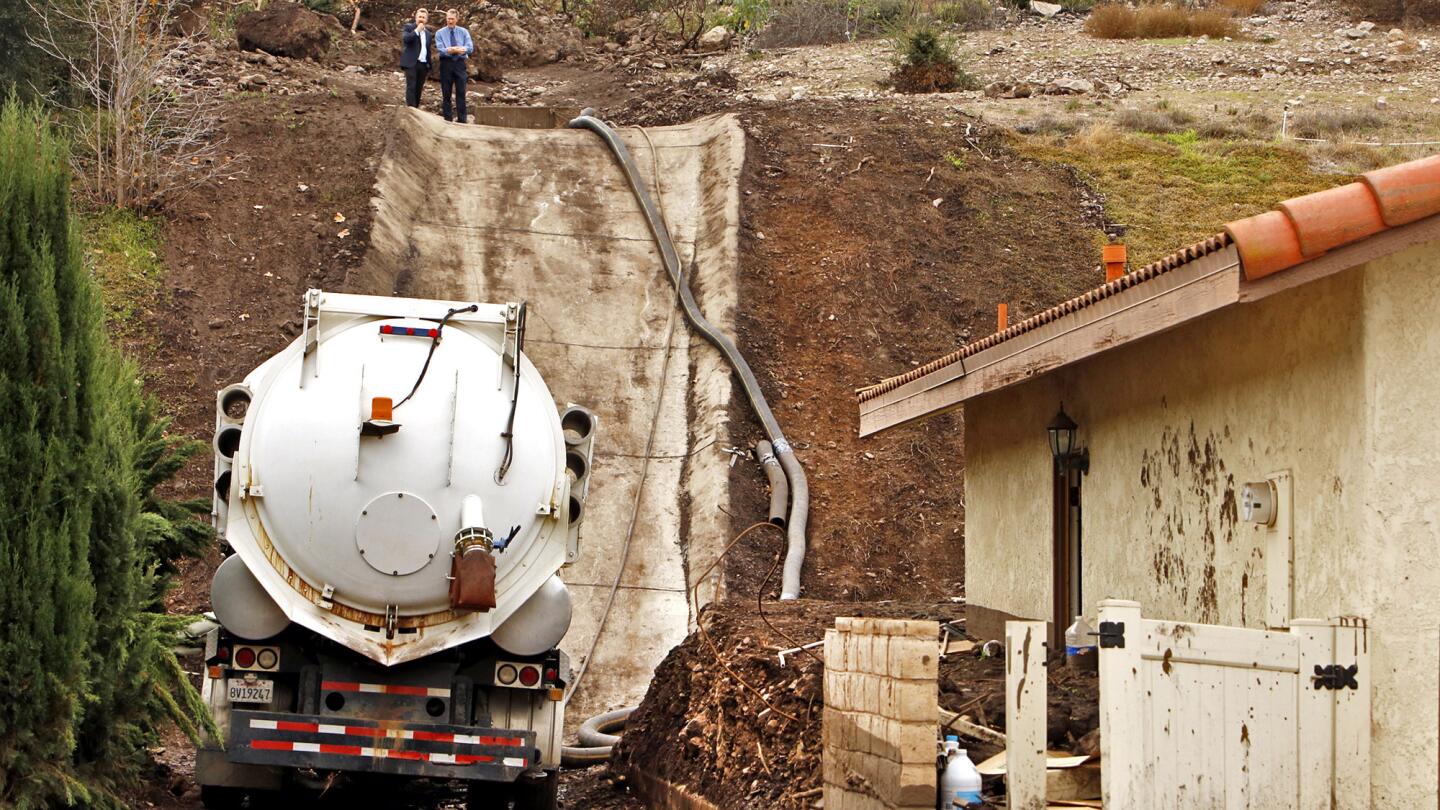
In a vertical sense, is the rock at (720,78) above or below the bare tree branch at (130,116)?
above

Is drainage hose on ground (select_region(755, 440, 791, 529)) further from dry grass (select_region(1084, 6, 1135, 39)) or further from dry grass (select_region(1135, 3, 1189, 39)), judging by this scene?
dry grass (select_region(1135, 3, 1189, 39))

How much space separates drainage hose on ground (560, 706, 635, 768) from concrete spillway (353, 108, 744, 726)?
1211 mm

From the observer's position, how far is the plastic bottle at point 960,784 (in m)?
8.01

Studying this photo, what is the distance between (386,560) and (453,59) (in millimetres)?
21989

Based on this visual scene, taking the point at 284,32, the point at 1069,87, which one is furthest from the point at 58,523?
the point at 284,32

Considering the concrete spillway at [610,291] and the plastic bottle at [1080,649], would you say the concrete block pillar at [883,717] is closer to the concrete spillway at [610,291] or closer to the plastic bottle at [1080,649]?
the plastic bottle at [1080,649]

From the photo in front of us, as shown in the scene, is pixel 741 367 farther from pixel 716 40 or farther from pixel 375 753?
pixel 716 40

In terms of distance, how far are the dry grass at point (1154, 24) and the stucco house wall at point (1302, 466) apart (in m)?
30.8

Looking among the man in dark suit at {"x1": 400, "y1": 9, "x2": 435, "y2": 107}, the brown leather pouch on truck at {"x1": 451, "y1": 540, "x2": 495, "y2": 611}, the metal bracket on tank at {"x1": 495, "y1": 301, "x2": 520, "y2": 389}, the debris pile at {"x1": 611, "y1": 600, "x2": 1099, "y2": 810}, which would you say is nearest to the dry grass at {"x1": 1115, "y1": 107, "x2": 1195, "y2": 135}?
the man in dark suit at {"x1": 400, "y1": 9, "x2": 435, "y2": 107}

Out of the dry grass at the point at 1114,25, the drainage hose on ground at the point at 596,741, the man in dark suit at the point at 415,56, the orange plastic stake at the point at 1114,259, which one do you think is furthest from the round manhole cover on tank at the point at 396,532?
the dry grass at the point at 1114,25

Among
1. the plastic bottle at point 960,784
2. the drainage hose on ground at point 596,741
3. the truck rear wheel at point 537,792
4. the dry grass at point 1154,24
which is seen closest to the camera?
the plastic bottle at point 960,784

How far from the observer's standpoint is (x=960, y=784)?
8.03 meters

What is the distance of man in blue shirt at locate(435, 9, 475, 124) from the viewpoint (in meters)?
30.2

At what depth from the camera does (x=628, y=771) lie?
13391mm
